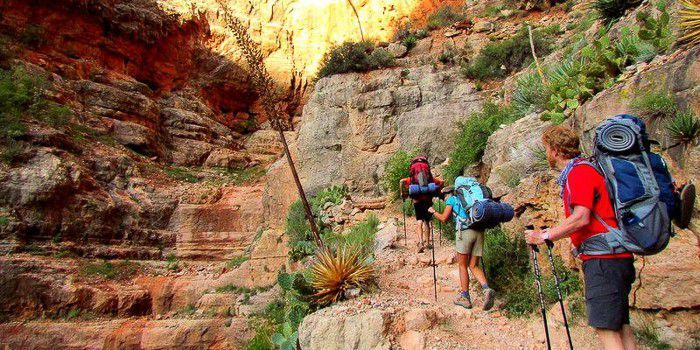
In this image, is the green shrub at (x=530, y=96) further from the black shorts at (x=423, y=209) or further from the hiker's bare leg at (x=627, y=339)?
the hiker's bare leg at (x=627, y=339)

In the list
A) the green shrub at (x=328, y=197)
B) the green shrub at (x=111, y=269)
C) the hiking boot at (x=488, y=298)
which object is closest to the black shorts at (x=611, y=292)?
the hiking boot at (x=488, y=298)

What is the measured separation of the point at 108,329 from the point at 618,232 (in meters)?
11.4

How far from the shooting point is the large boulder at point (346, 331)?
15.8 ft

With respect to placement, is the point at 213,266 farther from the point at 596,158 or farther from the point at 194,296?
the point at 596,158

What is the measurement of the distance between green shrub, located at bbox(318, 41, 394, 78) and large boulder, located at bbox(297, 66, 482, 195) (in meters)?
0.79

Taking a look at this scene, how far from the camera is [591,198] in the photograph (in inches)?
111

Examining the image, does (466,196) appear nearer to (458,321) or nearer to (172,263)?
(458,321)

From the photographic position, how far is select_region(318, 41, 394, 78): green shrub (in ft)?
52.4

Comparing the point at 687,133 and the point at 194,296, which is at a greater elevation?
the point at 687,133

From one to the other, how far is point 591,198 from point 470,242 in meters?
2.31

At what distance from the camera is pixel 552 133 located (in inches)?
131

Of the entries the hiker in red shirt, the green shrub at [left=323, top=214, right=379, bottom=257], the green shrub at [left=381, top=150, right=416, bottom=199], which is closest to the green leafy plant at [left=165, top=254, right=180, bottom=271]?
→ the green shrub at [left=323, top=214, right=379, bottom=257]

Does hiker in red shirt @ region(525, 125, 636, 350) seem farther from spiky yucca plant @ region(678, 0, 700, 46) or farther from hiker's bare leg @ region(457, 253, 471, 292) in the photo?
spiky yucca plant @ region(678, 0, 700, 46)

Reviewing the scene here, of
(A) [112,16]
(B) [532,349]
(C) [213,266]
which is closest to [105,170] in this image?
(C) [213,266]
